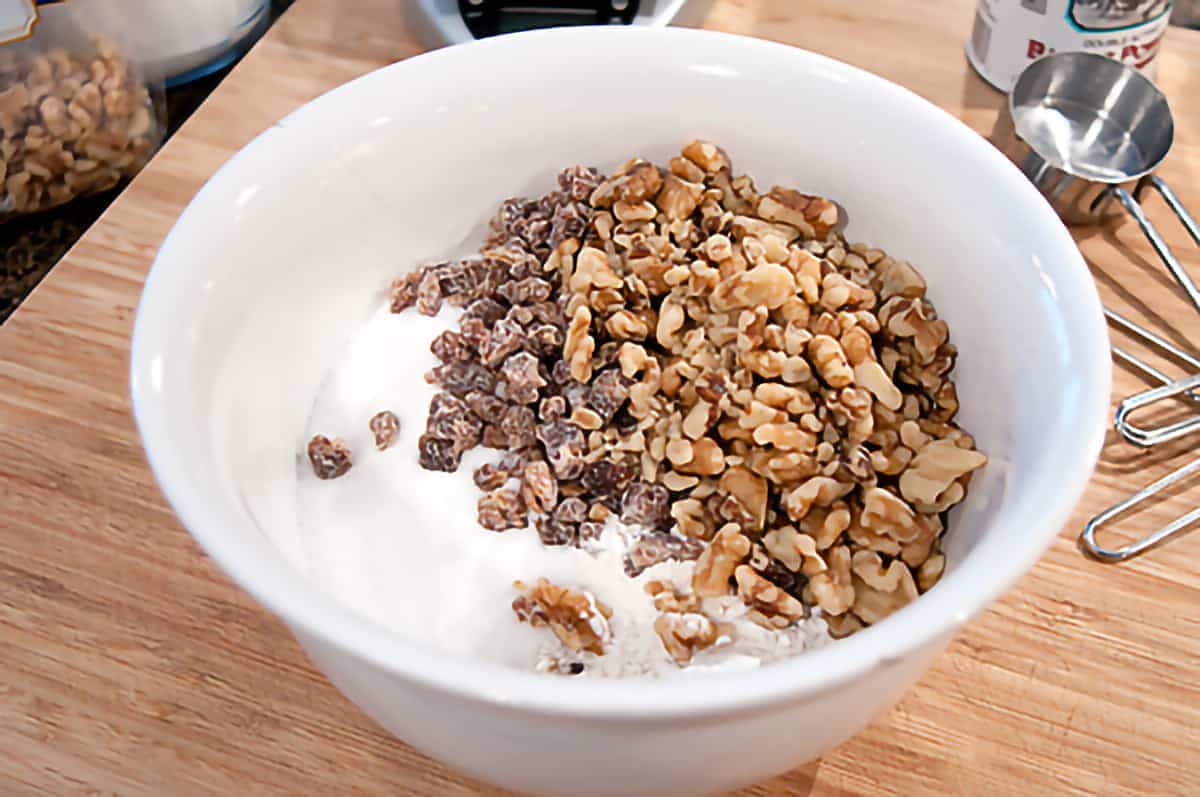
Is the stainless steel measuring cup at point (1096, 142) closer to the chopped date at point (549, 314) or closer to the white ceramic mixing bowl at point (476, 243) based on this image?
the white ceramic mixing bowl at point (476, 243)

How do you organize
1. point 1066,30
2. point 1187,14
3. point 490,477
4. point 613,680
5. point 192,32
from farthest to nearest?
point 1187,14 < point 192,32 < point 1066,30 < point 490,477 < point 613,680

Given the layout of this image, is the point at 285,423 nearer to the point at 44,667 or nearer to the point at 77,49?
the point at 44,667

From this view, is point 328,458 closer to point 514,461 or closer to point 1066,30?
point 514,461

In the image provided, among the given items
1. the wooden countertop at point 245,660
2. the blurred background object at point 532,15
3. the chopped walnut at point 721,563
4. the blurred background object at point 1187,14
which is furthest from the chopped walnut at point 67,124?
the blurred background object at point 1187,14

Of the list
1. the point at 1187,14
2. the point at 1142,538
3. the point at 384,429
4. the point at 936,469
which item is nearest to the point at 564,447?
the point at 384,429

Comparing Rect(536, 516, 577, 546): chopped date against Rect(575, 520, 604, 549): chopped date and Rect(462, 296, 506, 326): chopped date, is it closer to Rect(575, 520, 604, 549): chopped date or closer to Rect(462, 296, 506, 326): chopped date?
Rect(575, 520, 604, 549): chopped date

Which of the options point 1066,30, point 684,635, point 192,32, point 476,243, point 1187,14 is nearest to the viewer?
point 684,635

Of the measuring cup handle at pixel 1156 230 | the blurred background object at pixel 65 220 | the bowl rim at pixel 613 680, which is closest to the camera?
the bowl rim at pixel 613 680

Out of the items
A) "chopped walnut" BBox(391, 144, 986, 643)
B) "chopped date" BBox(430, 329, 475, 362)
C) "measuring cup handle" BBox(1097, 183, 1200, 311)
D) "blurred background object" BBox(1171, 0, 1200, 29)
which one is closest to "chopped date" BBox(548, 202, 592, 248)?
"chopped walnut" BBox(391, 144, 986, 643)
